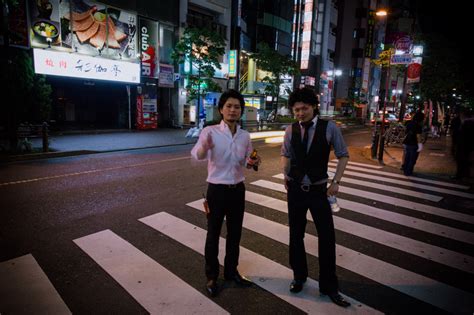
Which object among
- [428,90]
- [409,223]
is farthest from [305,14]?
[409,223]

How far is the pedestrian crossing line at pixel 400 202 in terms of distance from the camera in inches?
248

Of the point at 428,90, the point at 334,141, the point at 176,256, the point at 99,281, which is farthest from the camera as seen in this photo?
the point at 428,90

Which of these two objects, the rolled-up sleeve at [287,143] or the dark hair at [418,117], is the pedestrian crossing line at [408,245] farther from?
the dark hair at [418,117]

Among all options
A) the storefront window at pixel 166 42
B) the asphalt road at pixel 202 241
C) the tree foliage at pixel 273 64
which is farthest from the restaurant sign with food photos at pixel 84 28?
the tree foliage at pixel 273 64

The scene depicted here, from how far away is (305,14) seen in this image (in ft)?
156

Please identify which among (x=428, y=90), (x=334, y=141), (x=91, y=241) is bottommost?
(x=91, y=241)

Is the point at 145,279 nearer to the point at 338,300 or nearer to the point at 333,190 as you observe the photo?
the point at 338,300

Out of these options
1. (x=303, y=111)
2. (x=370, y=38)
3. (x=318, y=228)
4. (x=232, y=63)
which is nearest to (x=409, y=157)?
(x=318, y=228)

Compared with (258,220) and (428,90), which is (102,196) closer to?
(258,220)

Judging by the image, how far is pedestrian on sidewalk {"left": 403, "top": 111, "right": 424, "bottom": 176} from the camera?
962 cm

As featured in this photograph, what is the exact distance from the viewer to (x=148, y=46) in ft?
76.5

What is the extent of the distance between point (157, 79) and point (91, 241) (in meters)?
21.6

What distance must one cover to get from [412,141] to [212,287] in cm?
903

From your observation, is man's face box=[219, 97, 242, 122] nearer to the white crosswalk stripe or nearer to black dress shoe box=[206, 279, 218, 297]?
black dress shoe box=[206, 279, 218, 297]
